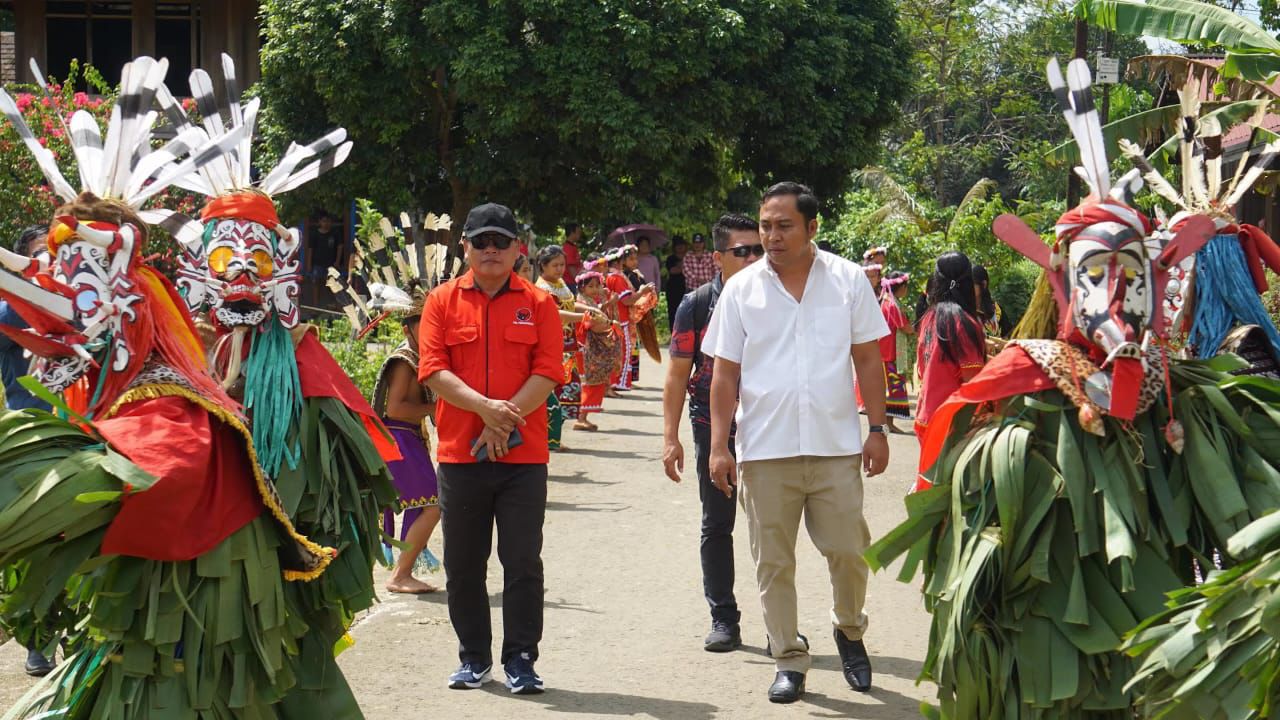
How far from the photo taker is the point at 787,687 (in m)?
6.43

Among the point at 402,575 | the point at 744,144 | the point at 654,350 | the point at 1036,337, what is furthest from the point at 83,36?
the point at 1036,337

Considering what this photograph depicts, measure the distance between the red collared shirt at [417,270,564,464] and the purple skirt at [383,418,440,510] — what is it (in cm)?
134

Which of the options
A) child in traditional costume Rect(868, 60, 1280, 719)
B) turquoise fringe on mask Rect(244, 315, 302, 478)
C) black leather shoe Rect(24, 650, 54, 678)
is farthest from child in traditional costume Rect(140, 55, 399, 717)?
black leather shoe Rect(24, 650, 54, 678)

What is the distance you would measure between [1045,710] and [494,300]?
10.1ft

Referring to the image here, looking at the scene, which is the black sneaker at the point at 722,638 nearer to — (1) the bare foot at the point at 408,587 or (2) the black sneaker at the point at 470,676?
(2) the black sneaker at the point at 470,676

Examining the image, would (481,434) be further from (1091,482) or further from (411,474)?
(1091,482)

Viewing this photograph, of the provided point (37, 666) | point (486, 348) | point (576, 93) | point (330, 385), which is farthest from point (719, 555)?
point (576, 93)

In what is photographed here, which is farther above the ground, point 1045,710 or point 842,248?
point 842,248

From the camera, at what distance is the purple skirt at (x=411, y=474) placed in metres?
8.06

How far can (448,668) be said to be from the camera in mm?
7008

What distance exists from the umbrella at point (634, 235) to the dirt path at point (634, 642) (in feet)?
52.8

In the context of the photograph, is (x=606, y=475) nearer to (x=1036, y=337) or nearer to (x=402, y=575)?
(x=402, y=575)

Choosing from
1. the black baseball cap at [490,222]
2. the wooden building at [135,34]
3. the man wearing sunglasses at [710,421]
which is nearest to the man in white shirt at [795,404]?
the man wearing sunglasses at [710,421]

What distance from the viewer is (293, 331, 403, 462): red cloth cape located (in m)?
5.14
